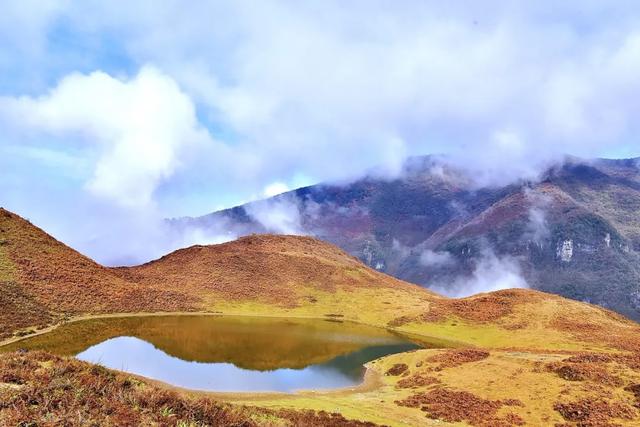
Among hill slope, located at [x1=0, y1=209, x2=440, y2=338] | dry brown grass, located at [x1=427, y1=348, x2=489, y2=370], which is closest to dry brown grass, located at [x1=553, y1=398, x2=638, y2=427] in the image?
dry brown grass, located at [x1=427, y1=348, x2=489, y2=370]

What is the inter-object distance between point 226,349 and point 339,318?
52645 millimetres

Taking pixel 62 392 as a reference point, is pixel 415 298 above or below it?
above

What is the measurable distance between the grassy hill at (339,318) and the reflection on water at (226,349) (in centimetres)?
575

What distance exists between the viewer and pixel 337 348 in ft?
265

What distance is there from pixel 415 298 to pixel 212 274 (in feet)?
194

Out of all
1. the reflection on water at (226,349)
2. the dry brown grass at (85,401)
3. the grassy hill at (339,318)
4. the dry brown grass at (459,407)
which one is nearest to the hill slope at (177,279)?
the grassy hill at (339,318)

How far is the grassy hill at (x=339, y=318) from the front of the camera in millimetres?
14789

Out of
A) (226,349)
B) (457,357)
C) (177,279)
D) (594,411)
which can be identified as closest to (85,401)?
(594,411)

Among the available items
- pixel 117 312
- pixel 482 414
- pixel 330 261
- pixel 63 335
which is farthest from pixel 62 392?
pixel 330 261

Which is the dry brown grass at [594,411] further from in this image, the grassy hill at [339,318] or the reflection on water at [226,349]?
the reflection on water at [226,349]

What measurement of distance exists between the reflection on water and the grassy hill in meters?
5.75

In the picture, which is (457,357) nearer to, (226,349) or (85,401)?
(226,349)

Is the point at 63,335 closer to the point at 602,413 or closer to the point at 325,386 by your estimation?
the point at 325,386

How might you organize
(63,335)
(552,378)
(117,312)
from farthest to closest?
1. (117,312)
2. (63,335)
3. (552,378)
